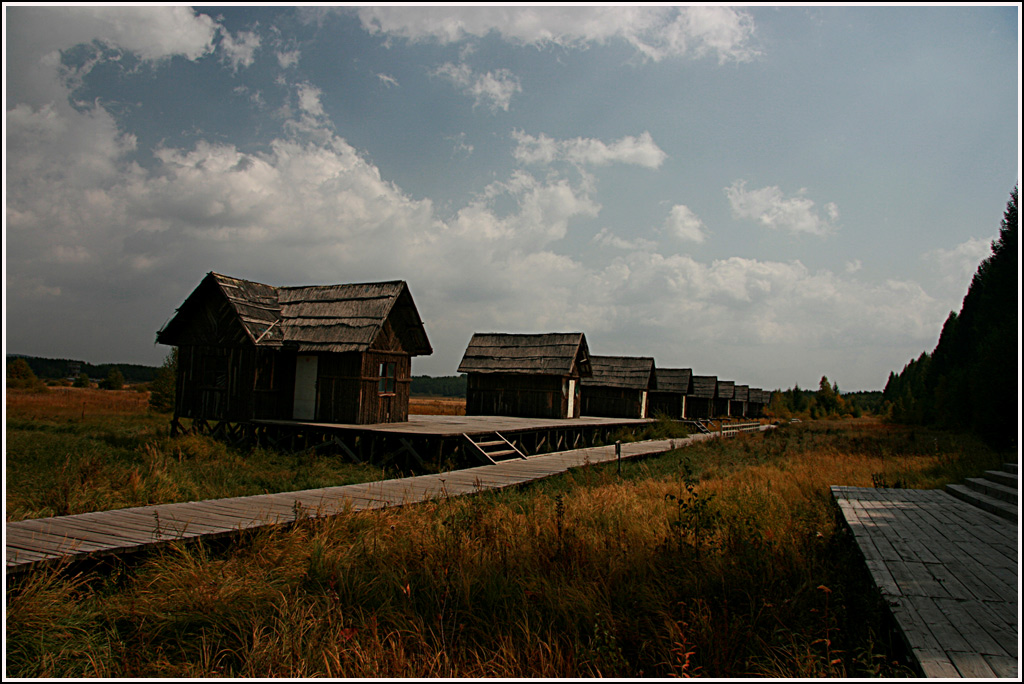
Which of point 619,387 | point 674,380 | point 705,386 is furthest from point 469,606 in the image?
point 705,386

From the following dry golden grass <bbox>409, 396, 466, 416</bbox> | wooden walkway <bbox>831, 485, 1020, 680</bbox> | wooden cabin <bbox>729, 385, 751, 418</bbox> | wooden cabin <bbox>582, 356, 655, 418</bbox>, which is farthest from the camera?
wooden cabin <bbox>729, 385, 751, 418</bbox>

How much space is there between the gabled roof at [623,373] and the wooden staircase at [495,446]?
2171 centimetres

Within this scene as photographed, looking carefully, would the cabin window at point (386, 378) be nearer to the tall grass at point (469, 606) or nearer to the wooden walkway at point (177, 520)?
the wooden walkway at point (177, 520)

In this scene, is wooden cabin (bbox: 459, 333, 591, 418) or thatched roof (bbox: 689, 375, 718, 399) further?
thatched roof (bbox: 689, 375, 718, 399)

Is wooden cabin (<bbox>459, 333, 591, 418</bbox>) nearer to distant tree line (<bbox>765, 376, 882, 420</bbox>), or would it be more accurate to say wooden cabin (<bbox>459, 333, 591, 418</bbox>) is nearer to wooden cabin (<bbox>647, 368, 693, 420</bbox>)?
wooden cabin (<bbox>647, 368, 693, 420</bbox>)

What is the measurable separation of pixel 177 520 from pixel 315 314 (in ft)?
44.7

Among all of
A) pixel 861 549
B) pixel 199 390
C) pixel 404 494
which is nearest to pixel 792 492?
pixel 861 549

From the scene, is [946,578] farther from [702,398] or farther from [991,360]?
[702,398]

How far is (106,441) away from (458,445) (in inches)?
410

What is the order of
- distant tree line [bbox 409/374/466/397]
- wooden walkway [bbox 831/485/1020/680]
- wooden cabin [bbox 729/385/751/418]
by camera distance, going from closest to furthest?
wooden walkway [bbox 831/485/1020/680]
wooden cabin [bbox 729/385/751/418]
distant tree line [bbox 409/374/466/397]

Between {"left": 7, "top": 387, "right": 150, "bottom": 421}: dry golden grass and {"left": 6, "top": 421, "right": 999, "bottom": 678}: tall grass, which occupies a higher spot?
{"left": 6, "top": 421, "right": 999, "bottom": 678}: tall grass

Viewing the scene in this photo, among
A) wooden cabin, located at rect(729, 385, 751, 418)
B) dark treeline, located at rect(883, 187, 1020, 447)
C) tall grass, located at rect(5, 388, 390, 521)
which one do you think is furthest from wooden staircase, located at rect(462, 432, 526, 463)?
wooden cabin, located at rect(729, 385, 751, 418)

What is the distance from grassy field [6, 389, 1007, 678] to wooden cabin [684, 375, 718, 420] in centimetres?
5012

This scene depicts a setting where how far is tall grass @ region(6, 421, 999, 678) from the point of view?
14.4ft
